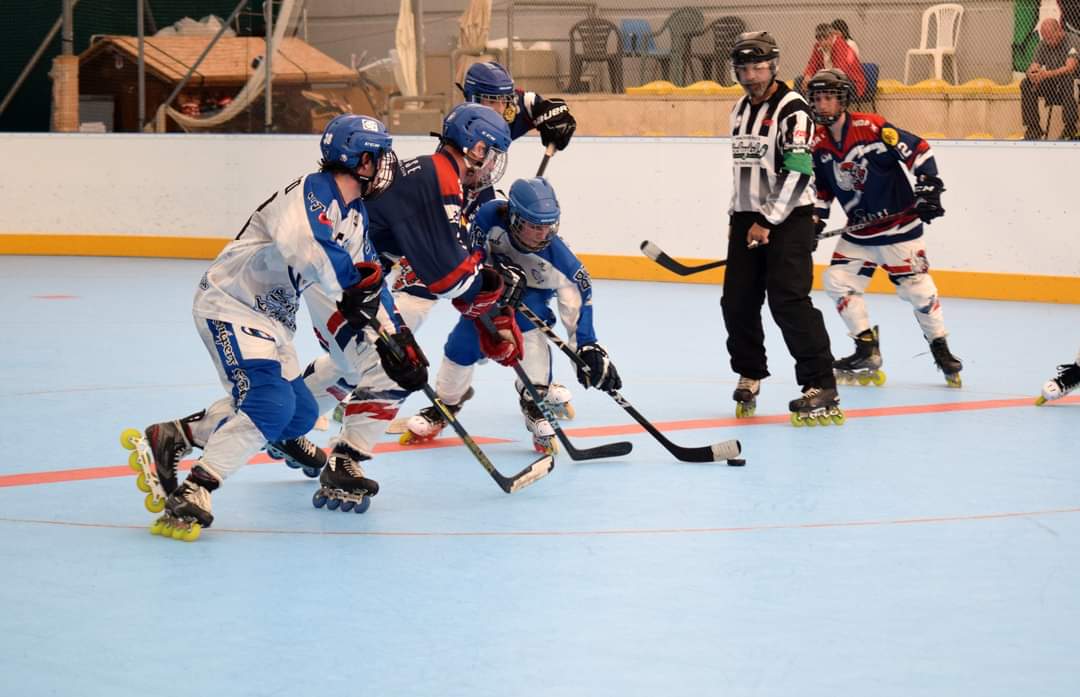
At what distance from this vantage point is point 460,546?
3.80 m

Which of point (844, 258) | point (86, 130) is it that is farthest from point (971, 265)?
point (86, 130)

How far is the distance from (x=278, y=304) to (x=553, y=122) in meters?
2.42

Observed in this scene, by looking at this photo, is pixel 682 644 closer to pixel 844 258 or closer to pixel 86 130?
pixel 844 258

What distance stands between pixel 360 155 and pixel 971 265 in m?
6.93

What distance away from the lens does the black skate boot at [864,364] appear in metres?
6.57

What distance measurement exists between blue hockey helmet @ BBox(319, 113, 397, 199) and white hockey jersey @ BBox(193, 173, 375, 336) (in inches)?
2.6

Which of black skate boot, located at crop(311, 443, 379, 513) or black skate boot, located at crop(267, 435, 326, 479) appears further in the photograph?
black skate boot, located at crop(267, 435, 326, 479)

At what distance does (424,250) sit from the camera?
14.0 ft

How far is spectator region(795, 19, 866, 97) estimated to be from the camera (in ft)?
33.8

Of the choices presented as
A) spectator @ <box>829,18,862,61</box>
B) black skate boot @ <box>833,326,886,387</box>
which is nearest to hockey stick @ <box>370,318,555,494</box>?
black skate boot @ <box>833,326,886,387</box>

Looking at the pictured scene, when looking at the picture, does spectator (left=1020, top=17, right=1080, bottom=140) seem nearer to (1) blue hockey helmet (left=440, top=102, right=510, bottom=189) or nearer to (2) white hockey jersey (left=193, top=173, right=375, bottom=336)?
(1) blue hockey helmet (left=440, top=102, right=510, bottom=189)

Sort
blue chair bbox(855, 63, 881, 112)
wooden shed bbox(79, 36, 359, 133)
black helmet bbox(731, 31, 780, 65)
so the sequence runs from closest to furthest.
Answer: black helmet bbox(731, 31, 780, 65)
blue chair bbox(855, 63, 881, 112)
wooden shed bbox(79, 36, 359, 133)

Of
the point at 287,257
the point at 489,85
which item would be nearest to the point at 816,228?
the point at 489,85

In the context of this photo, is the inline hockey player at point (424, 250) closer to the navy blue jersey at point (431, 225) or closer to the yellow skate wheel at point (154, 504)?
the navy blue jersey at point (431, 225)
